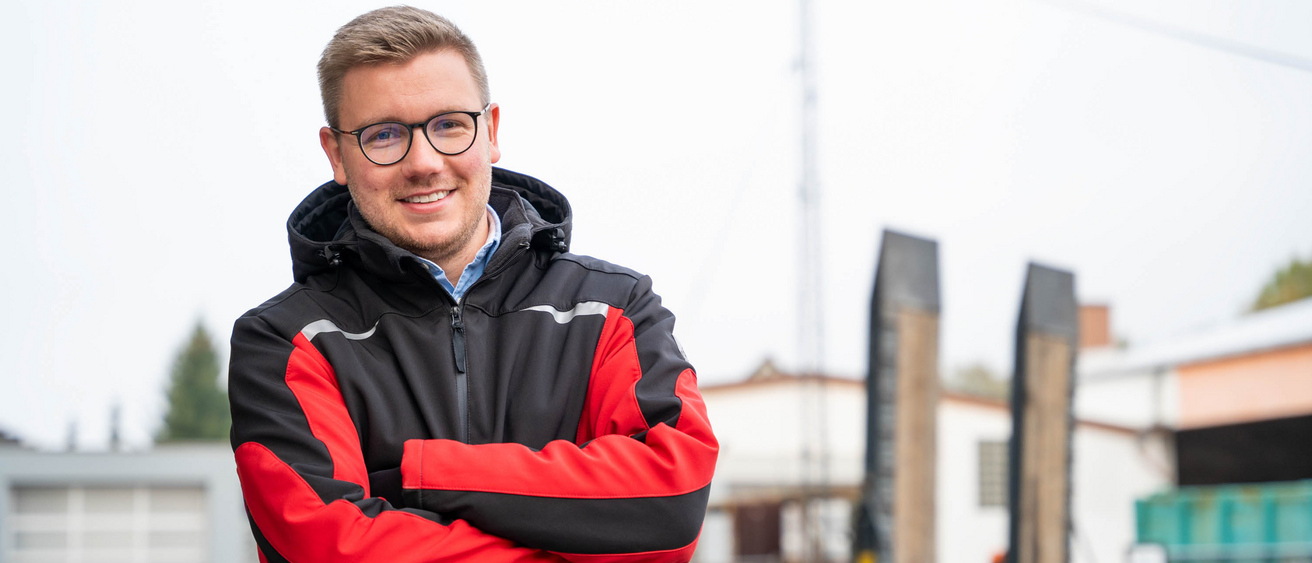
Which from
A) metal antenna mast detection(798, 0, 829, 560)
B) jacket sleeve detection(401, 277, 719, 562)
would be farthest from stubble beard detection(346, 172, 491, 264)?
metal antenna mast detection(798, 0, 829, 560)

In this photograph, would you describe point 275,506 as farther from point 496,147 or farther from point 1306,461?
point 1306,461

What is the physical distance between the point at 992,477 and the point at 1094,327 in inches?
371

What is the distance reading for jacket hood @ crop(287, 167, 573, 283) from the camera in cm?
161

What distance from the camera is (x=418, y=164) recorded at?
1.56m

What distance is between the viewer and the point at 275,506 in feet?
4.86

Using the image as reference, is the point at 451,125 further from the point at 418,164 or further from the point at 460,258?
the point at 460,258

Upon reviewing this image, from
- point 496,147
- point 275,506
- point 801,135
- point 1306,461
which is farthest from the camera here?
point 1306,461

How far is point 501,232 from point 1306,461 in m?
19.8

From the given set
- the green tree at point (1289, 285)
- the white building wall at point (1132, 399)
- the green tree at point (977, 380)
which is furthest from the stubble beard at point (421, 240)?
the green tree at point (977, 380)

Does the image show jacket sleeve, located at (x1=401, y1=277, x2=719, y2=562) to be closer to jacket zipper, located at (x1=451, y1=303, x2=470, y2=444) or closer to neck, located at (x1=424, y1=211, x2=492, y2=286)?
jacket zipper, located at (x1=451, y1=303, x2=470, y2=444)

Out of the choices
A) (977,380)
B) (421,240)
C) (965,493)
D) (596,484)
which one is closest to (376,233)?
(421,240)

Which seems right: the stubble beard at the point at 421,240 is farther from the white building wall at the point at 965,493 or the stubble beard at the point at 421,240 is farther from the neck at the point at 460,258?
the white building wall at the point at 965,493

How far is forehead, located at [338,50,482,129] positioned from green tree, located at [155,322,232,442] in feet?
172

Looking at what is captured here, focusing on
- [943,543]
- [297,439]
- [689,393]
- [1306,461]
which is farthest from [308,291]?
[943,543]
